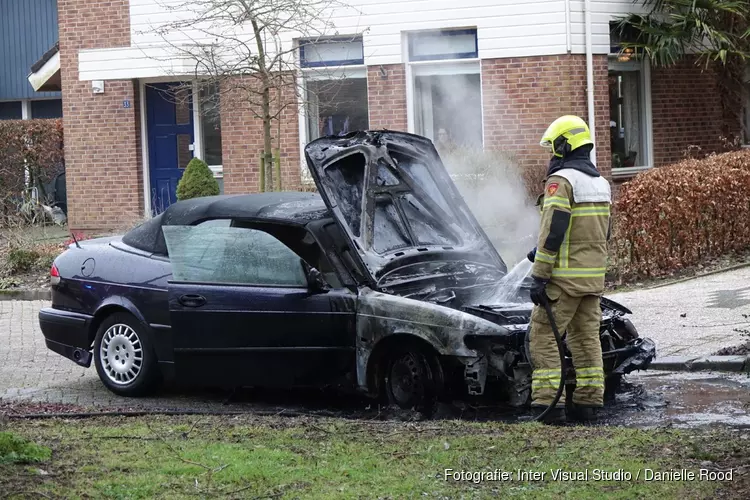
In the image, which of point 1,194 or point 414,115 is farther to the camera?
point 1,194

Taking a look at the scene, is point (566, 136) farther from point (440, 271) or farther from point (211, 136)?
point (211, 136)

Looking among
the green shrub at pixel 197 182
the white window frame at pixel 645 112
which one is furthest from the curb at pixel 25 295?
the white window frame at pixel 645 112

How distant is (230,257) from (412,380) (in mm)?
1701

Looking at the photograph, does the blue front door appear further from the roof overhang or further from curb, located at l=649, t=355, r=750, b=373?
curb, located at l=649, t=355, r=750, b=373

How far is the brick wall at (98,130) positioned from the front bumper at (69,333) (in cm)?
1069

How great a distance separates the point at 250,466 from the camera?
19.0ft

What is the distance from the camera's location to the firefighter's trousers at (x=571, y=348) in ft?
23.9

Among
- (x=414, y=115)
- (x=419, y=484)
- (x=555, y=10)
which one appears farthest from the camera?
(x=414, y=115)

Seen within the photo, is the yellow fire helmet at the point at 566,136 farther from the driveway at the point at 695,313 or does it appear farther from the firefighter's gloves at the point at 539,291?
the driveway at the point at 695,313

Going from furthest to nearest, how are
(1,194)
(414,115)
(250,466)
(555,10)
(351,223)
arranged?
(1,194)
(414,115)
(555,10)
(351,223)
(250,466)

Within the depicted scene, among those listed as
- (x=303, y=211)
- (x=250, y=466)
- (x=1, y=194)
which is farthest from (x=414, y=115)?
(x=250, y=466)

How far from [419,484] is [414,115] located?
1334cm

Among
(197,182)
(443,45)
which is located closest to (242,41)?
(197,182)

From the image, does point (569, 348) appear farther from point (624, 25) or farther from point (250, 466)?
point (624, 25)
